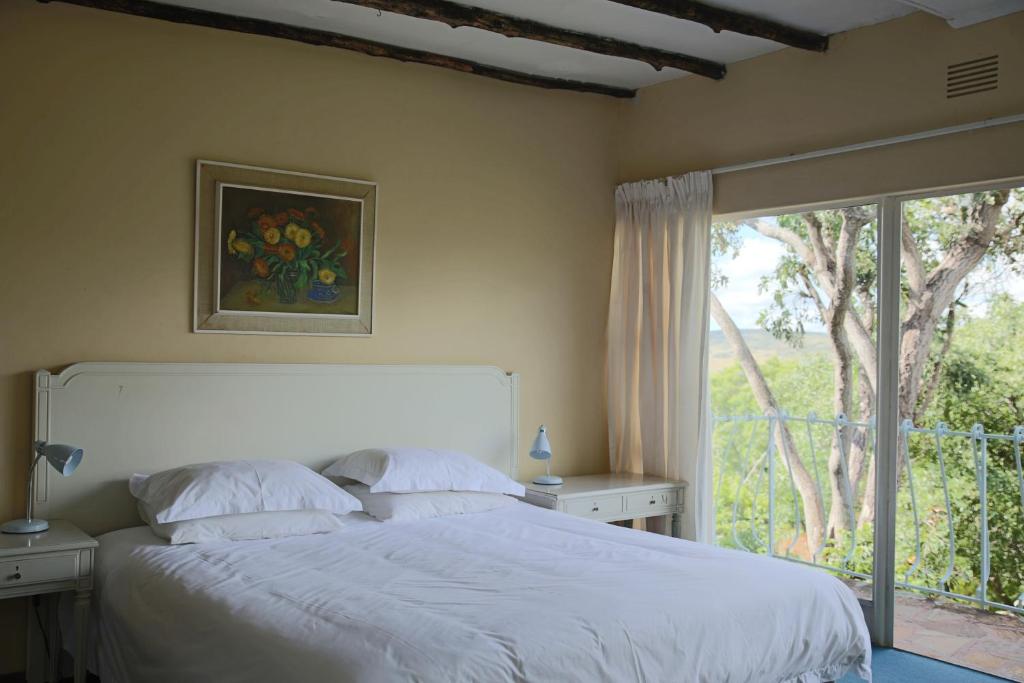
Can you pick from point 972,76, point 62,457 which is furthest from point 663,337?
point 62,457

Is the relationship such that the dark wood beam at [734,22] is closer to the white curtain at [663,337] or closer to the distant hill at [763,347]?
the white curtain at [663,337]

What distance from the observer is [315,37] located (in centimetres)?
398

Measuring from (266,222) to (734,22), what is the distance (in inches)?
87.7

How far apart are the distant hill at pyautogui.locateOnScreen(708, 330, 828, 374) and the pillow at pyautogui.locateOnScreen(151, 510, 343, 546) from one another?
9.06 feet

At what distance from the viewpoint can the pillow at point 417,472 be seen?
12.2ft

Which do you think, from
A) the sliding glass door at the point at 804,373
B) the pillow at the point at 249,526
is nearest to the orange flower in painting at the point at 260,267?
the pillow at the point at 249,526

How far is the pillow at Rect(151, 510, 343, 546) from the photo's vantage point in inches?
124

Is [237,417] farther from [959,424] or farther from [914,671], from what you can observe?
[959,424]

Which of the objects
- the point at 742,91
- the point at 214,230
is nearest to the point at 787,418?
the point at 742,91

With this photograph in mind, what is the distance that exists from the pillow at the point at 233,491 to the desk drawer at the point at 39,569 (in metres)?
0.31

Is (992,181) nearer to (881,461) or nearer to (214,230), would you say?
(881,461)

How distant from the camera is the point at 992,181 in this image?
11.7ft

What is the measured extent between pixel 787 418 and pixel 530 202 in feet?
6.48

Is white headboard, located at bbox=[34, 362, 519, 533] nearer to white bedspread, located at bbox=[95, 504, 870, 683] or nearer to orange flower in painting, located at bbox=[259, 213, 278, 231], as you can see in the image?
white bedspread, located at bbox=[95, 504, 870, 683]
